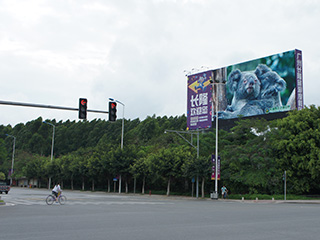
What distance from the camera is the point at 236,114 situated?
5994cm

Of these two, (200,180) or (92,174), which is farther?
(92,174)

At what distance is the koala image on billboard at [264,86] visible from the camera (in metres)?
52.0

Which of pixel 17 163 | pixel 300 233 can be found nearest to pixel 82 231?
pixel 300 233

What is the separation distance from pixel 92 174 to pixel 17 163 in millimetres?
45801

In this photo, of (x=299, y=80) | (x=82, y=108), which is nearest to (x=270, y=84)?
(x=299, y=80)

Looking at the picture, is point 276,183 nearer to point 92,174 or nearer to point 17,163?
point 92,174

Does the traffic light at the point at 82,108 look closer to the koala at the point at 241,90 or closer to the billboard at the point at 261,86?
the billboard at the point at 261,86

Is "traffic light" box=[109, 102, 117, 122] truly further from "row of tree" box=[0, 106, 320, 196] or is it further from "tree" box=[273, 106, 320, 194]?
"tree" box=[273, 106, 320, 194]

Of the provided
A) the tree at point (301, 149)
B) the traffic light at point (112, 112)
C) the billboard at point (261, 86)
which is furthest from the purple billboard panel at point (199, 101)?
the traffic light at point (112, 112)

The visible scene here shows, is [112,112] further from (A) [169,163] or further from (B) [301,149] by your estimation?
(A) [169,163]

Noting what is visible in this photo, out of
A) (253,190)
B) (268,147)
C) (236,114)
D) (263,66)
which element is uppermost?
(263,66)

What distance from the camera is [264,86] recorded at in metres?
56.0

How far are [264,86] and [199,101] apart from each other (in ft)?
36.1

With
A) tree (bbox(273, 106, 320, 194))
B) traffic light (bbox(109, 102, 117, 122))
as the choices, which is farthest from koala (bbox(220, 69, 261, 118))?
traffic light (bbox(109, 102, 117, 122))
